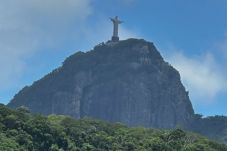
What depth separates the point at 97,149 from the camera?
14062 centimetres

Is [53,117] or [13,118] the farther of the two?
[53,117]

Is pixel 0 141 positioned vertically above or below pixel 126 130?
below

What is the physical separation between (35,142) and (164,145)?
1175 inches

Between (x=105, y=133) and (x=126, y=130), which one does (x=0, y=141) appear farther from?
(x=126, y=130)

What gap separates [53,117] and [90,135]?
76.5 feet

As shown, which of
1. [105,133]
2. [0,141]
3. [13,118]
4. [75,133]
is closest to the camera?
[0,141]

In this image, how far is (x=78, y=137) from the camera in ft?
468

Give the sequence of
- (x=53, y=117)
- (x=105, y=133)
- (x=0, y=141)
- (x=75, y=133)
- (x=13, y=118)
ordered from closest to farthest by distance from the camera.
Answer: (x=0, y=141) < (x=13, y=118) < (x=75, y=133) < (x=105, y=133) < (x=53, y=117)

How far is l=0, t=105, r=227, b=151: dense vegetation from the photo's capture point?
129000 mm

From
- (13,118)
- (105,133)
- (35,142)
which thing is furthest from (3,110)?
(105,133)

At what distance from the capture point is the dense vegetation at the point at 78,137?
129 metres

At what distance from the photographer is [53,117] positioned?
554ft

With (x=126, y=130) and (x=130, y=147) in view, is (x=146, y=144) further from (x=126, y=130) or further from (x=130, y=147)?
(x=126, y=130)

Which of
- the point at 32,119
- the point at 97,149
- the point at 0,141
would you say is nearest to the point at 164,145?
the point at 97,149
